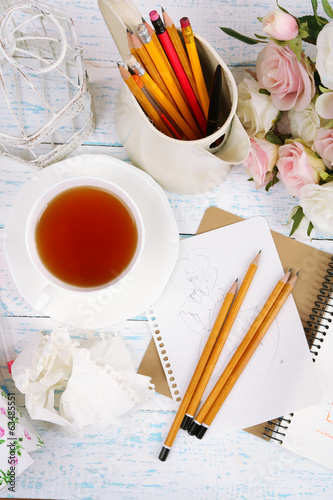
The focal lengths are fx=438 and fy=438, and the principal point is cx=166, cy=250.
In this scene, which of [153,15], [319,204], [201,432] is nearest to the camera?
[153,15]

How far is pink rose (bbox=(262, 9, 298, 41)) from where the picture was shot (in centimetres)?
55

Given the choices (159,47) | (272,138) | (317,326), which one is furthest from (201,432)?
(159,47)

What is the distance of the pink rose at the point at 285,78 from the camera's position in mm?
580

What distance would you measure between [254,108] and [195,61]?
0.12 m

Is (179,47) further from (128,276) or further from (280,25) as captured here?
(128,276)

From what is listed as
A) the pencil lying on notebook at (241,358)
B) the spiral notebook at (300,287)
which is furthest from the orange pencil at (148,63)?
the pencil lying on notebook at (241,358)

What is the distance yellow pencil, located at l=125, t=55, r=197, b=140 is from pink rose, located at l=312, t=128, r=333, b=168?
0.17m

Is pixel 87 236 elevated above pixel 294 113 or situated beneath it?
situated beneath

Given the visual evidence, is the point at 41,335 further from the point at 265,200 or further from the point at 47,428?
the point at 265,200

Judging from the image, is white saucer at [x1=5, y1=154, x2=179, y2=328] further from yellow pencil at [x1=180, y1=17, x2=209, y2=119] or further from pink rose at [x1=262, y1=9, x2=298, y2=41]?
pink rose at [x1=262, y1=9, x2=298, y2=41]

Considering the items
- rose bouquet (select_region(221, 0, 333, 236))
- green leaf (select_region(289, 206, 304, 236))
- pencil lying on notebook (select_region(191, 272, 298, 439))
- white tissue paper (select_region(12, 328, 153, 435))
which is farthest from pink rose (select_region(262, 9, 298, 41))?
white tissue paper (select_region(12, 328, 153, 435))

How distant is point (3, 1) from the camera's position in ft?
2.18

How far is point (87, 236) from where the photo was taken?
0.67 m

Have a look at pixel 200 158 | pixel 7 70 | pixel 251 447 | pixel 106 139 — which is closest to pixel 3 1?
pixel 7 70
